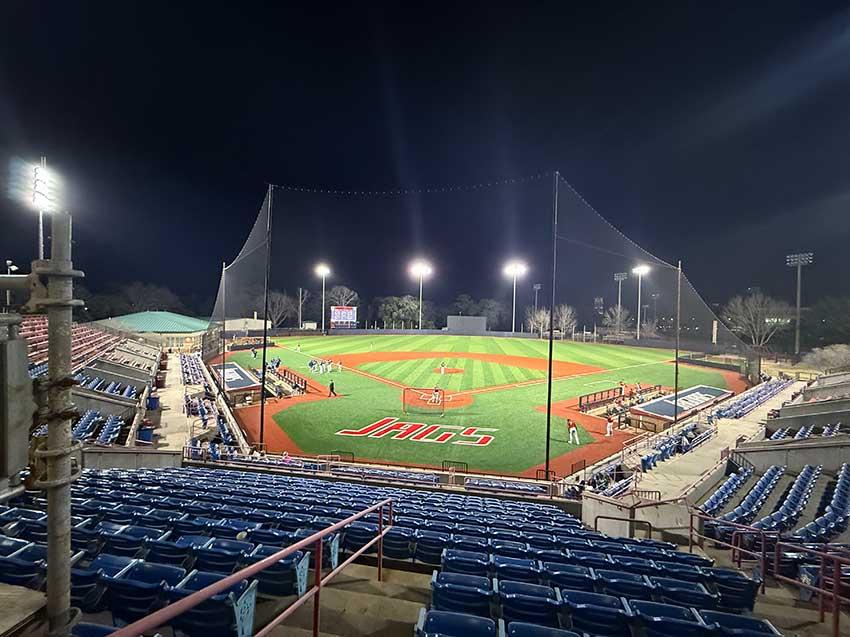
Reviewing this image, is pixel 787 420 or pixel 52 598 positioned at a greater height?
pixel 52 598

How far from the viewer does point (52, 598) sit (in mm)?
2113

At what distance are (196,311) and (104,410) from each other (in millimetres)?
94730

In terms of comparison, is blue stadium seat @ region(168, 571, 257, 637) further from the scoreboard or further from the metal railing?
the scoreboard

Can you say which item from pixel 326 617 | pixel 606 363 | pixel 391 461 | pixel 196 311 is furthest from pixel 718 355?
pixel 196 311

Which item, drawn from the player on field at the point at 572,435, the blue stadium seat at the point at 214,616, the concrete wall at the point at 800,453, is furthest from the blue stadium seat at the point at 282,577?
the player on field at the point at 572,435

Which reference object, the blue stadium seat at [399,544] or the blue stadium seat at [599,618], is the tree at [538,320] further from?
the blue stadium seat at [599,618]

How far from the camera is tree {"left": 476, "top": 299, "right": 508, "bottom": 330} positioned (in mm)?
119438

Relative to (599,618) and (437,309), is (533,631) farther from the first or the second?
(437,309)

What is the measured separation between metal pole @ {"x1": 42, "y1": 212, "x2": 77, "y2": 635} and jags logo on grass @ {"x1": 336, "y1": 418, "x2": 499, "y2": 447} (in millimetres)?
20108

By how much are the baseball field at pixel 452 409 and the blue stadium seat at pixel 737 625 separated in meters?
13.8

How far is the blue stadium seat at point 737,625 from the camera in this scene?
399cm

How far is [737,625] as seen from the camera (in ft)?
14.3

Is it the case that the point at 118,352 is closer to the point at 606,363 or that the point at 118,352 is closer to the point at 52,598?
the point at 52,598

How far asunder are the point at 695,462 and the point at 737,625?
16.2 metres
